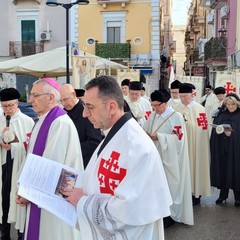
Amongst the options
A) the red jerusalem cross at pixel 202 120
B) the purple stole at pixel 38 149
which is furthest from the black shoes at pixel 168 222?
the purple stole at pixel 38 149

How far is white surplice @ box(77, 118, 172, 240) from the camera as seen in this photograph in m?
2.13

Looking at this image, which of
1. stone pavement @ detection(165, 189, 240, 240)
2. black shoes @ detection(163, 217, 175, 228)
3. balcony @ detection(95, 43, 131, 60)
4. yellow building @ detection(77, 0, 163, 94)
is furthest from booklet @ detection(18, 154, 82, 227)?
yellow building @ detection(77, 0, 163, 94)

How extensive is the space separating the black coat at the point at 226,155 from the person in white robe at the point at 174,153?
131 cm

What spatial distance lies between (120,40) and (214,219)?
20.9m

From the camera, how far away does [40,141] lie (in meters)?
3.62

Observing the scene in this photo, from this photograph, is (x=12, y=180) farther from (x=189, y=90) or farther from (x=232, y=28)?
(x=232, y=28)

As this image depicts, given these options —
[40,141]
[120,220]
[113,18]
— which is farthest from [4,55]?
[120,220]

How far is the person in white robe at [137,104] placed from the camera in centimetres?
820

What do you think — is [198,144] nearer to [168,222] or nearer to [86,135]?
[168,222]

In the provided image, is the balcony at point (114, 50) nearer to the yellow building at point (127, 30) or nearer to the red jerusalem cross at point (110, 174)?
the yellow building at point (127, 30)

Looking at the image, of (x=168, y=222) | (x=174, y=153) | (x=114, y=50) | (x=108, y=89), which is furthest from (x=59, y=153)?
(x=114, y=50)

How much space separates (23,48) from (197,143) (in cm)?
2061

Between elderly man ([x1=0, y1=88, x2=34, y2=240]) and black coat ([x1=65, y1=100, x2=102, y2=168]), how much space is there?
0.69m

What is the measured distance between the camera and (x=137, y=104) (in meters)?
9.09
